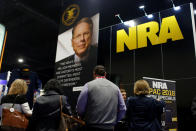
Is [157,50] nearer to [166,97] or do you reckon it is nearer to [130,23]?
[130,23]

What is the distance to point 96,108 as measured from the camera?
238cm

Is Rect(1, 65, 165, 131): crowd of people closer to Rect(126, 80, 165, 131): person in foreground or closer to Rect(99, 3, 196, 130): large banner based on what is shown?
Rect(126, 80, 165, 131): person in foreground

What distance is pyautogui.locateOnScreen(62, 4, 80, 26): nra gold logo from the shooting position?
548cm

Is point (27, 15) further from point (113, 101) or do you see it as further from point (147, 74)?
point (113, 101)

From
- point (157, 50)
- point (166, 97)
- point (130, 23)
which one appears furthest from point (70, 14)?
point (166, 97)

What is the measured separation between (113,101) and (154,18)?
12.1ft

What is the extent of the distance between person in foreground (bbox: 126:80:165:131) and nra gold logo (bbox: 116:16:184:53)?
2704 millimetres

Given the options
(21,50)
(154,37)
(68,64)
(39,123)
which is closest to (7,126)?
(39,123)

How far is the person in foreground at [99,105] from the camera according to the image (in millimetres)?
2344

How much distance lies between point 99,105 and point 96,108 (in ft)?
0.16

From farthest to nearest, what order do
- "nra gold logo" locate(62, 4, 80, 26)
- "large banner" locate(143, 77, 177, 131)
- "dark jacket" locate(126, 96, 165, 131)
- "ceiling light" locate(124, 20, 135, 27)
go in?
"ceiling light" locate(124, 20, 135, 27)
"nra gold logo" locate(62, 4, 80, 26)
"large banner" locate(143, 77, 177, 131)
"dark jacket" locate(126, 96, 165, 131)

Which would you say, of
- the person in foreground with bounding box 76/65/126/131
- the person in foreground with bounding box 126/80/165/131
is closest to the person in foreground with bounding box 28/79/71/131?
the person in foreground with bounding box 76/65/126/131

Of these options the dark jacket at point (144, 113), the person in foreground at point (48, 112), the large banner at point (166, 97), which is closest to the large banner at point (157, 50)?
the large banner at point (166, 97)

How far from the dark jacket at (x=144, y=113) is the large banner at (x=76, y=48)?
6.61 feet
